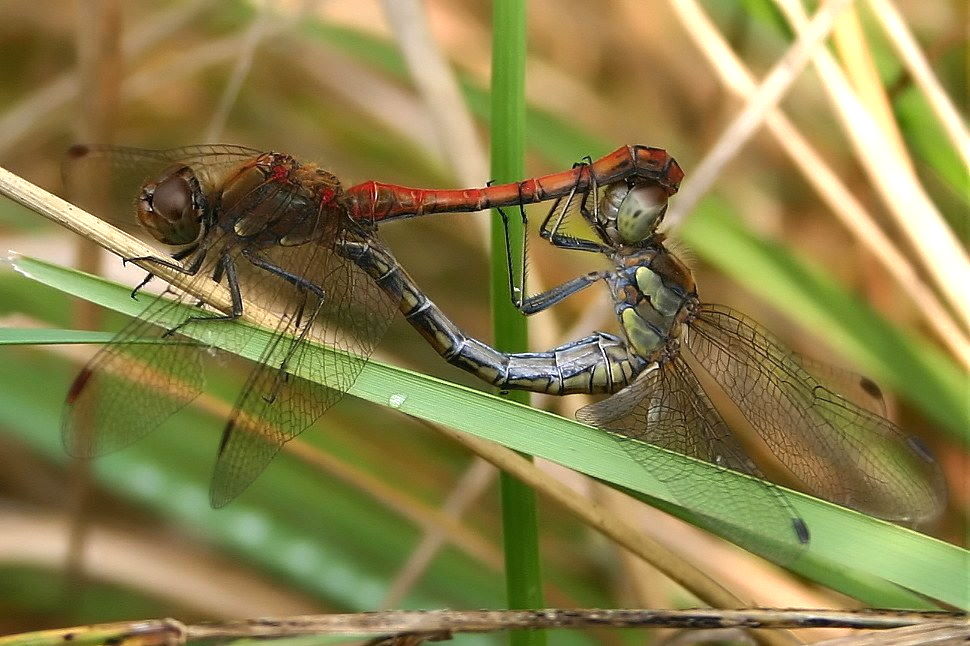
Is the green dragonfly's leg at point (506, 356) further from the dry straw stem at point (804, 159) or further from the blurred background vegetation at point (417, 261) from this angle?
the dry straw stem at point (804, 159)

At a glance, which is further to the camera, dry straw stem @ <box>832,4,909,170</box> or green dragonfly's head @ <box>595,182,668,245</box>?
dry straw stem @ <box>832,4,909,170</box>

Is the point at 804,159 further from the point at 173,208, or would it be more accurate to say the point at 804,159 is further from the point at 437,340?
the point at 173,208

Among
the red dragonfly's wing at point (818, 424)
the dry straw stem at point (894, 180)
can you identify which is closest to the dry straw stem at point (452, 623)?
the red dragonfly's wing at point (818, 424)

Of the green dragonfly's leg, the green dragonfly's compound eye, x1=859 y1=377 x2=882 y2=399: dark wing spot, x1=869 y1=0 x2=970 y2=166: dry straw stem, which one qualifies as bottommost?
x1=859 y1=377 x2=882 y2=399: dark wing spot

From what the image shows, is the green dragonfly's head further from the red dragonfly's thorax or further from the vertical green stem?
the red dragonfly's thorax

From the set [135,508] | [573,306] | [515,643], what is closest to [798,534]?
[515,643]

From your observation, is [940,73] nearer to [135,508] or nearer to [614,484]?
[614,484]

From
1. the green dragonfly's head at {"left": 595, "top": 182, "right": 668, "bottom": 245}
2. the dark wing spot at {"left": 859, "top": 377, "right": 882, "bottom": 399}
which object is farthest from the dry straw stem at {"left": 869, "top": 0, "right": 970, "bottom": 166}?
the green dragonfly's head at {"left": 595, "top": 182, "right": 668, "bottom": 245}
